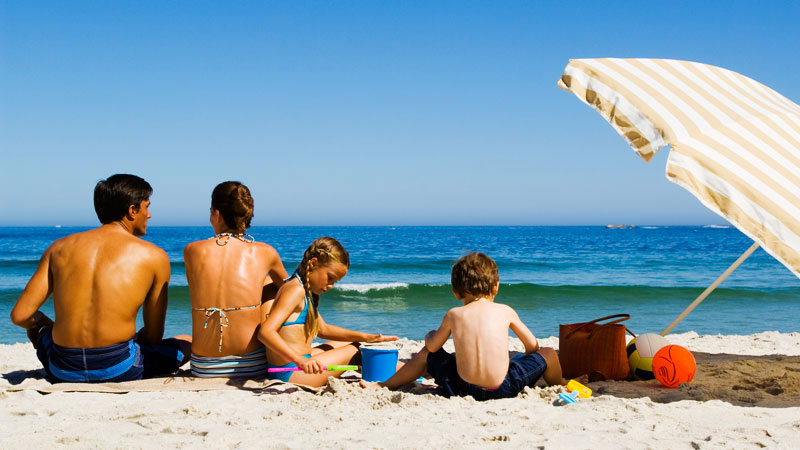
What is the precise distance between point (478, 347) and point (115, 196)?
2.50 metres

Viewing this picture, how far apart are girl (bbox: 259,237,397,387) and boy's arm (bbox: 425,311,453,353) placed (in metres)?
0.68

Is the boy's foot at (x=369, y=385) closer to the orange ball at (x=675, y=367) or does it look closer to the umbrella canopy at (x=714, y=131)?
the orange ball at (x=675, y=367)

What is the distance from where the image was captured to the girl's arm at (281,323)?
12.6ft

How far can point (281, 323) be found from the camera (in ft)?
12.9

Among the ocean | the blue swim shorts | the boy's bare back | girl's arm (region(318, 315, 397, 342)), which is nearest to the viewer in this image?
Answer: the boy's bare back

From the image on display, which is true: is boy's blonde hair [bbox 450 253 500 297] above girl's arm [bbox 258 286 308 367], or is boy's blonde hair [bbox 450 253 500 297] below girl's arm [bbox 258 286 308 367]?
above

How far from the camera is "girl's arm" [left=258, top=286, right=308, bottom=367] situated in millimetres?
3842

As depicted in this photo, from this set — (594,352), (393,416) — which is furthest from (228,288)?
(594,352)

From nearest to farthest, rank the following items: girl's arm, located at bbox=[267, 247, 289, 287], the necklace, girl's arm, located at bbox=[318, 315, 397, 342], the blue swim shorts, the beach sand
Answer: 1. the beach sand
2. the blue swim shorts
3. the necklace
4. girl's arm, located at bbox=[267, 247, 289, 287]
5. girl's arm, located at bbox=[318, 315, 397, 342]

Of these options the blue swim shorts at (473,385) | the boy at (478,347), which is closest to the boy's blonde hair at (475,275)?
the boy at (478,347)

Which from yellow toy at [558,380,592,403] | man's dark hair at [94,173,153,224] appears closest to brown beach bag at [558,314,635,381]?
yellow toy at [558,380,592,403]

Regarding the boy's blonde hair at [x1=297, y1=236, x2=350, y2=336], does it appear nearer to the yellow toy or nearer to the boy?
the boy

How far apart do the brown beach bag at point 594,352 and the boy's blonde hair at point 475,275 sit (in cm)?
97

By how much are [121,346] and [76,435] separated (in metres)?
1.01
